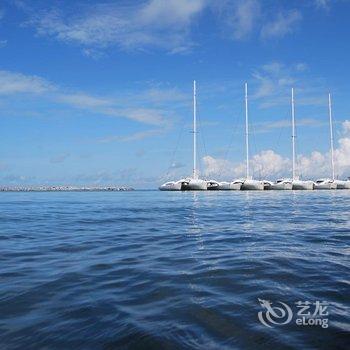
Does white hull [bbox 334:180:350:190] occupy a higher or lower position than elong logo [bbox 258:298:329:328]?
higher

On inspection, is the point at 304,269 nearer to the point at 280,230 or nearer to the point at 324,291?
the point at 324,291

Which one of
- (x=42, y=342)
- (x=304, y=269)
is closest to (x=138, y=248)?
(x=304, y=269)

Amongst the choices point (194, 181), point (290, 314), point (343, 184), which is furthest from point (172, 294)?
point (343, 184)

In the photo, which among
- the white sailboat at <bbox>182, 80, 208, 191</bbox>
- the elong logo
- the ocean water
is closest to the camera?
the ocean water

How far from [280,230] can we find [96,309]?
38.8 ft

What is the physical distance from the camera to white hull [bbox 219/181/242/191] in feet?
356

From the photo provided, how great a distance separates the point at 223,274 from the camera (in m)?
8.48

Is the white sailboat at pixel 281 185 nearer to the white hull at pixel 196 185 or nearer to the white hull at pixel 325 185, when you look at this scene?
the white hull at pixel 325 185

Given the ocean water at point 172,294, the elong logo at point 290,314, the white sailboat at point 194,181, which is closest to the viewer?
the ocean water at point 172,294

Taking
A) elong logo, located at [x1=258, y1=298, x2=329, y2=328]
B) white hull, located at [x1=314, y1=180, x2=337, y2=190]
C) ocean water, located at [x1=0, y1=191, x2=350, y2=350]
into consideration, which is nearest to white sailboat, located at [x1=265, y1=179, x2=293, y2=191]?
white hull, located at [x1=314, y1=180, x2=337, y2=190]

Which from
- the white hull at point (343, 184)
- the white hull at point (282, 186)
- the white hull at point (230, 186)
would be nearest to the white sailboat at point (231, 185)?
the white hull at point (230, 186)

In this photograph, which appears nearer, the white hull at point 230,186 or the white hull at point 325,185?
the white hull at point 230,186

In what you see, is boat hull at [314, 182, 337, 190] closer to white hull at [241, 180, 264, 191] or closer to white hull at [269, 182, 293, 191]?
white hull at [269, 182, 293, 191]

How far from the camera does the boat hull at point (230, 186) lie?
10850 cm
